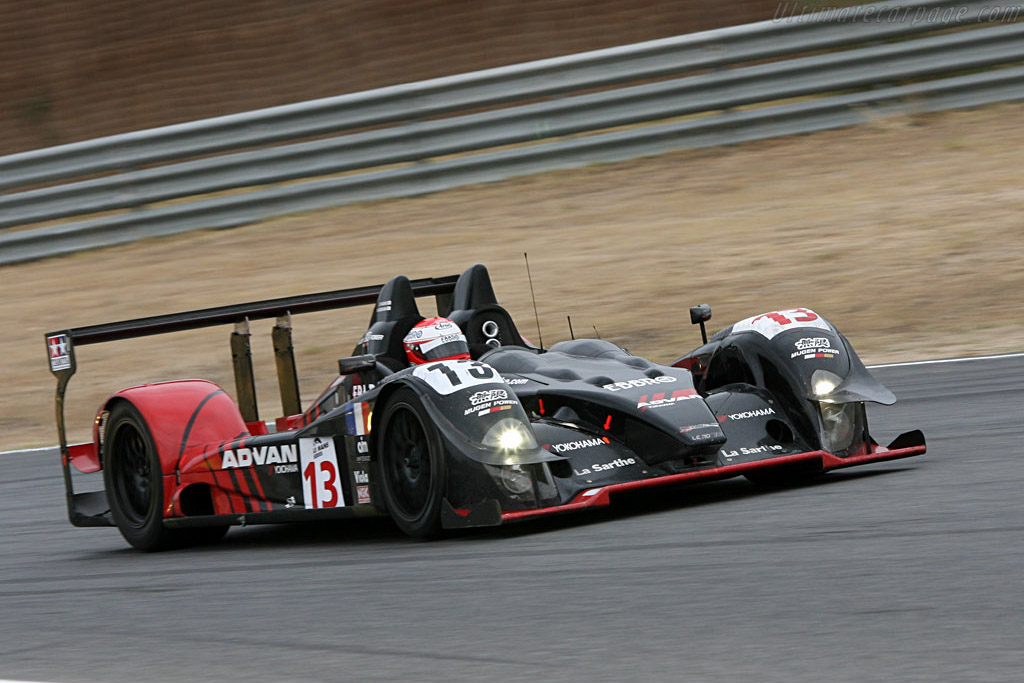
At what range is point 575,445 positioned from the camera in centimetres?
626

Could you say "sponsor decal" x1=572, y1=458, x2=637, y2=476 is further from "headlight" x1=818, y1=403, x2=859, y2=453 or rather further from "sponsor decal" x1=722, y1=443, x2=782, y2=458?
"headlight" x1=818, y1=403, x2=859, y2=453

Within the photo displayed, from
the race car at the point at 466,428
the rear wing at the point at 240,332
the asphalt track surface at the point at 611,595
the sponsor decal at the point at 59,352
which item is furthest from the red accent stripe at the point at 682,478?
the sponsor decal at the point at 59,352

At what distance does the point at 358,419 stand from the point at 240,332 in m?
1.86

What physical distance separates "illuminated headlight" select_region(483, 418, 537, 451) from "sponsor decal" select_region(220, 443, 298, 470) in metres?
1.20

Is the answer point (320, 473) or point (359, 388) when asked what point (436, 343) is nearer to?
point (359, 388)

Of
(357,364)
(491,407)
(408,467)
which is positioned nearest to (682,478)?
(491,407)

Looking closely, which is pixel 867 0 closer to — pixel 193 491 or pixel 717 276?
pixel 717 276

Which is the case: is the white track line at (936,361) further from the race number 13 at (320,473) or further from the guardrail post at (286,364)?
the race number 13 at (320,473)

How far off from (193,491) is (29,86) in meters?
20.2

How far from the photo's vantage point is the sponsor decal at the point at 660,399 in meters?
6.27

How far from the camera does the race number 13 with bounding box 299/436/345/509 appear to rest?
6.64 m

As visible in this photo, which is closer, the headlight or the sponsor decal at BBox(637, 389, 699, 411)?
the sponsor decal at BBox(637, 389, 699, 411)

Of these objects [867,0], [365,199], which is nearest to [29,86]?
[365,199]

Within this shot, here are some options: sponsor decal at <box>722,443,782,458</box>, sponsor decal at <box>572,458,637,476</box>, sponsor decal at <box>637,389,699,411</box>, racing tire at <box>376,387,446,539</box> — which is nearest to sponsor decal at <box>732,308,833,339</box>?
sponsor decal at <box>722,443,782,458</box>
